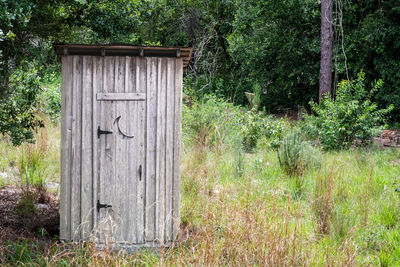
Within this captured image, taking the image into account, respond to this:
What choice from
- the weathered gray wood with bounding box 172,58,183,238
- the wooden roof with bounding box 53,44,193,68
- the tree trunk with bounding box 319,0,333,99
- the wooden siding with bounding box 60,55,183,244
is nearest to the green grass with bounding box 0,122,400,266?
the weathered gray wood with bounding box 172,58,183,238

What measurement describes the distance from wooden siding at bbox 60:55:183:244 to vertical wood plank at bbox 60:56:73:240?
0.01 meters

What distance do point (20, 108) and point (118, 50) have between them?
205 cm

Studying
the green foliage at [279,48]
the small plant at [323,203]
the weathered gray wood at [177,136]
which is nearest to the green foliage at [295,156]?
the small plant at [323,203]

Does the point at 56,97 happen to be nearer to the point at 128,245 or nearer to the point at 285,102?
the point at 128,245

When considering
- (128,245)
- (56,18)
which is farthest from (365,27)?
(128,245)

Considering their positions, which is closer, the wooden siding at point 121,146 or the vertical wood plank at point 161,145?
the wooden siding at point 121,146

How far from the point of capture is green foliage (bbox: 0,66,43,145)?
19.3 feet

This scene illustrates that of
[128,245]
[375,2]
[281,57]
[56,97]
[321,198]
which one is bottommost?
[128,245]

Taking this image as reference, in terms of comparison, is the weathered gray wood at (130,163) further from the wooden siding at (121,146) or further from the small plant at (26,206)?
the small plant at (26,206)

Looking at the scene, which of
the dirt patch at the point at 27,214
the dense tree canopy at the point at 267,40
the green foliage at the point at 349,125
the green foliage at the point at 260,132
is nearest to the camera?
the dirt patch at the point at 27,214

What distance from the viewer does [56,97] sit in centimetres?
1145

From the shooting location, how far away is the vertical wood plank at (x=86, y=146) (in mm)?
4996

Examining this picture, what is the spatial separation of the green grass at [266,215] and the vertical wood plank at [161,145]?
0.39 metres

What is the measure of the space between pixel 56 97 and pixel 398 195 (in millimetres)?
8723
